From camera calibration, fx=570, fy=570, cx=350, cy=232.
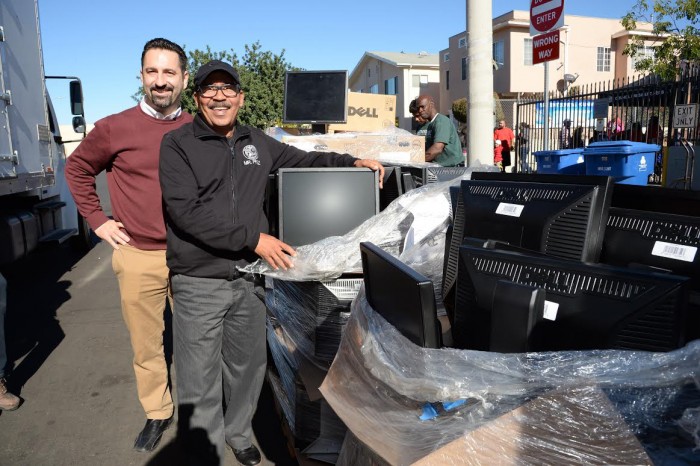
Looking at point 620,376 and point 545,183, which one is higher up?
point 545,183

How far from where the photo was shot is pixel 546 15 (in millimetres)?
5609

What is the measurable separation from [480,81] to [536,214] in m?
3.79

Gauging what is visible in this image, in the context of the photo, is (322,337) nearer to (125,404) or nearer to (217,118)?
(217,118)

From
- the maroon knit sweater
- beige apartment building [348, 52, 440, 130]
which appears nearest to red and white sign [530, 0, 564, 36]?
the maroon knit sweater

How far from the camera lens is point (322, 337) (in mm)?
2541

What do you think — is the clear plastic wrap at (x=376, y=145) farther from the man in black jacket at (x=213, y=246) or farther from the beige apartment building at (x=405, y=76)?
the beige apartment building at (x=405, y=76)

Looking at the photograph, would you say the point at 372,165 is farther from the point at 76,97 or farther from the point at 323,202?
the point at 76,97

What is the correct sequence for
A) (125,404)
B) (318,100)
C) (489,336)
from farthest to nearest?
(318,100) < (125,404) < (489,336)

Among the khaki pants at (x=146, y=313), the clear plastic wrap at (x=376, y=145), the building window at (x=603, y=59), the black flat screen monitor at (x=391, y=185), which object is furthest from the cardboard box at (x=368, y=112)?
the building window at (x=603, y=59)

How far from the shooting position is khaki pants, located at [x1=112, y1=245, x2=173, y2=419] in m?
2.95

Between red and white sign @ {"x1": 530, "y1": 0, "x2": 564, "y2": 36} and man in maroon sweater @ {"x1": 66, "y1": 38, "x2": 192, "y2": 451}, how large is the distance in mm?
3883

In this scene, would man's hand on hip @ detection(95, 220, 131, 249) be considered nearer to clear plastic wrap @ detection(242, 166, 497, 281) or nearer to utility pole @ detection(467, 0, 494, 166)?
clear plastic wrap @ detection(242, 166, 497, 281)

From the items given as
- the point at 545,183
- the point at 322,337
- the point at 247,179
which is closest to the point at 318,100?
the point at 247,179

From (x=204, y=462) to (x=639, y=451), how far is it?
2014 millimetres
